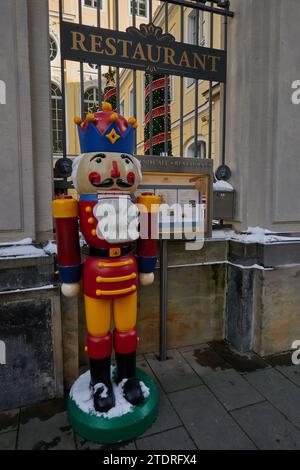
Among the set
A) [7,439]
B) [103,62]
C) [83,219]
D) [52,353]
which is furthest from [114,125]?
[7,439]

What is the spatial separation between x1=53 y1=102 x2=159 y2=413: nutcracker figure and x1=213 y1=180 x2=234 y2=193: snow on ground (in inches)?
51.5

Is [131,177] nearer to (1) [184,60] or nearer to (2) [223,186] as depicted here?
(2) [223,186]

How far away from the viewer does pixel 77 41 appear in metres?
2.73

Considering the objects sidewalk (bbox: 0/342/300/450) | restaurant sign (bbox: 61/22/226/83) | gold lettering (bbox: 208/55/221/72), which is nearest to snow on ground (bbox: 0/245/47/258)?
sidewalk (bbox: 0/342/300/450)

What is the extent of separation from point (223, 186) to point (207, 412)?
2141mm

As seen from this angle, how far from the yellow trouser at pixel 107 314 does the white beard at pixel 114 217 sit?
47 cm

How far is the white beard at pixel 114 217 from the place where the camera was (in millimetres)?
2094

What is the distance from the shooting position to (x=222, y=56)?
130 inches

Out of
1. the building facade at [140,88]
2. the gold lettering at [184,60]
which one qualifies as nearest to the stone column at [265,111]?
the gold lettering at [184,60]

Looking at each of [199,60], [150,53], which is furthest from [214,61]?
[150,53]

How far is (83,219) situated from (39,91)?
3.93 ft

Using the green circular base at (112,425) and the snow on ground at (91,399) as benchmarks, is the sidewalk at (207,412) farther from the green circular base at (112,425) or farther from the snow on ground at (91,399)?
the snow on ground at (91,399)

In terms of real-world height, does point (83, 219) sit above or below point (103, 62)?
below
